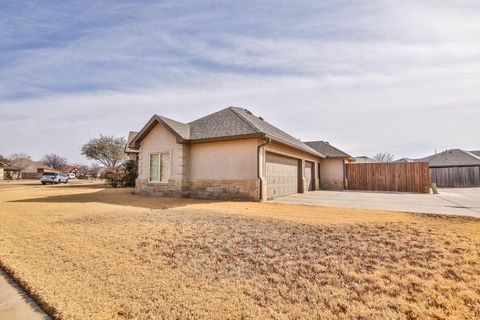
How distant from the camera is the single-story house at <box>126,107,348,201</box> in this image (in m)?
11.1

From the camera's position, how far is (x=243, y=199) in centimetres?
1102

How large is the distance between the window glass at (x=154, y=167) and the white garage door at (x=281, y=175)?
20.5ft

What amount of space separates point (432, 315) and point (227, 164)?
976cm

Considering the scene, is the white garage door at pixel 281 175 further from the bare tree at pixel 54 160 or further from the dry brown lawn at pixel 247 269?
the bare tree at pixel 54 160

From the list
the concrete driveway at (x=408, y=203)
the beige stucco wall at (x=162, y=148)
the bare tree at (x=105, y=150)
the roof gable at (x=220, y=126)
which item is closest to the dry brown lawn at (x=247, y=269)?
the concrete driveway at (x=408, y=203)

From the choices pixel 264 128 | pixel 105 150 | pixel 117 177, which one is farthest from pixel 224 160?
pixel 105 150

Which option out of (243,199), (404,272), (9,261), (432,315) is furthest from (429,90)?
(9,261)

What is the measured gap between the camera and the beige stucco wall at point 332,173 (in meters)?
21.1

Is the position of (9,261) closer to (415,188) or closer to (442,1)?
(442,1)

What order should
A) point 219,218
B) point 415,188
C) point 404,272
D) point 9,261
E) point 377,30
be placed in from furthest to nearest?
point 415,188, point 377,30, point 219,218, point 9,261, point 404,272

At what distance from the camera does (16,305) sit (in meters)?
2.61

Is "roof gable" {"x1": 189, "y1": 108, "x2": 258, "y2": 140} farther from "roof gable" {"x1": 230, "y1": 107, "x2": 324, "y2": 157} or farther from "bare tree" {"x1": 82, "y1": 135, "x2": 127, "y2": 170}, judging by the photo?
"bare tree" {"x1": 82, "y1": 135, "x2": 127, "y2": 170}

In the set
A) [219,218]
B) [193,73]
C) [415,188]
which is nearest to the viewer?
[219,218]

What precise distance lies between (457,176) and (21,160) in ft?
310
